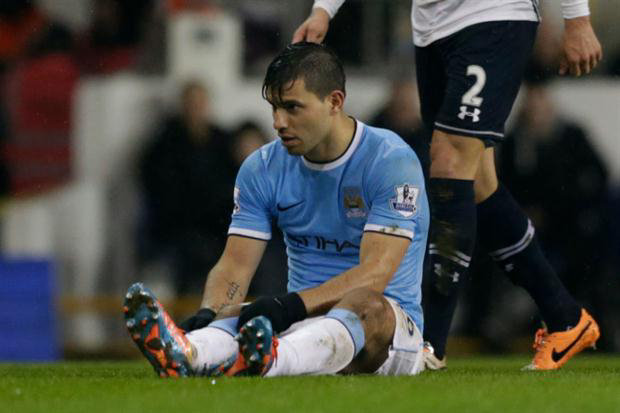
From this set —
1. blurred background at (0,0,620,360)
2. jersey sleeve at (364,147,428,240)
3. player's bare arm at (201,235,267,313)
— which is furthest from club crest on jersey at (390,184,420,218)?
blurred background at (0,0,620,360)

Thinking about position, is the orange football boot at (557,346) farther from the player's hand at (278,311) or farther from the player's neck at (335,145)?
the player's hand at (278,311)

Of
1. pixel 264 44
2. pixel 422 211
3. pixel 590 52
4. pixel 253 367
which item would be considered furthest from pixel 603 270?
pixel 253 367

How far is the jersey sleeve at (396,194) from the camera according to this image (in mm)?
6020

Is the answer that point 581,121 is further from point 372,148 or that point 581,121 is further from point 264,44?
point 372,148

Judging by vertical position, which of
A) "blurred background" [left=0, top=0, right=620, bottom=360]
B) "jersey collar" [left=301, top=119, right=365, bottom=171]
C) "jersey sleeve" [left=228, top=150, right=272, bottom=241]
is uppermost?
"jersey collar" [left=301, top=119, right=365, bottom=171]

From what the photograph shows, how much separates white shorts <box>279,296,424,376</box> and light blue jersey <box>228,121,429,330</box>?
0.16 metres

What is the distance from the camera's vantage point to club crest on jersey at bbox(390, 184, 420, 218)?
19.8 ft

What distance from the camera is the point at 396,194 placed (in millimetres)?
6078

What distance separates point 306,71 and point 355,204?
0.53m

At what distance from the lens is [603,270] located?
40.9 ft

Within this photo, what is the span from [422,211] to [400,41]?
23.4ft

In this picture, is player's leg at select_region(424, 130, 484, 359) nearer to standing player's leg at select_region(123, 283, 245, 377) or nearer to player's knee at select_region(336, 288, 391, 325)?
player's knee at select_region(336, 288, 391, 325)

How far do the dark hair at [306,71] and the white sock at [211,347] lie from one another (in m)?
0.91

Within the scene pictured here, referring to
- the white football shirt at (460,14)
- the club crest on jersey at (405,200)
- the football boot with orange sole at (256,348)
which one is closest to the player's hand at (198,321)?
the football boot with orange sole at (256,348)
